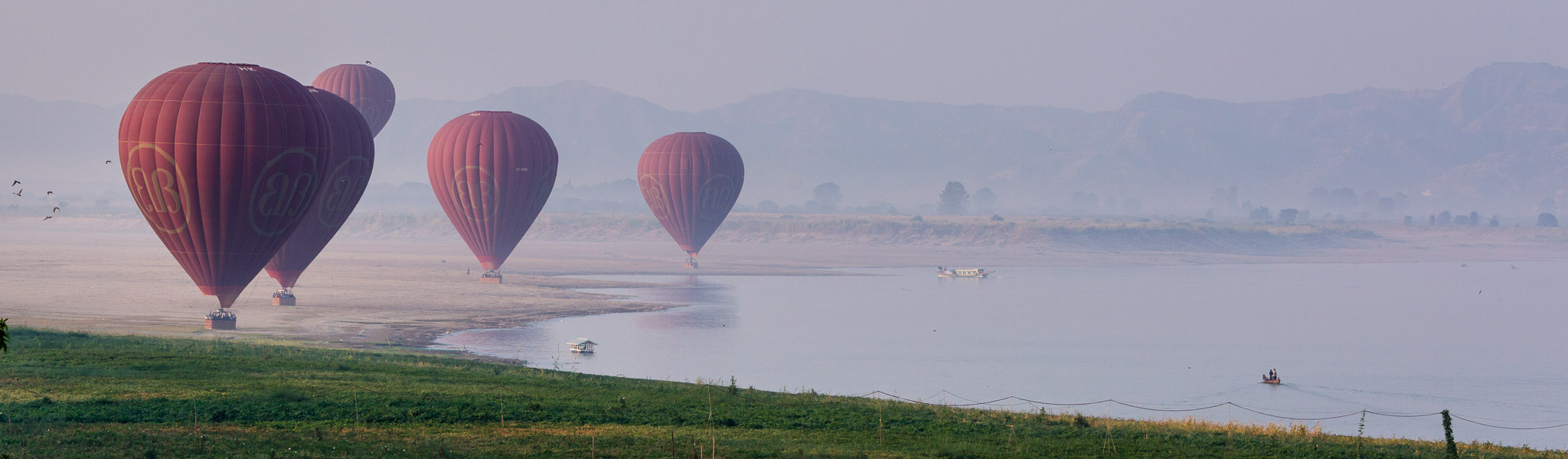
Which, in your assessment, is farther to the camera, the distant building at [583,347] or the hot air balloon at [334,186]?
the hot air balloon at [334,186]

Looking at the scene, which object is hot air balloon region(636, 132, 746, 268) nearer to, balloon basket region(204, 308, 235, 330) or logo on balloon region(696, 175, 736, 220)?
logo on balloon region(696, 175, 736, 220)

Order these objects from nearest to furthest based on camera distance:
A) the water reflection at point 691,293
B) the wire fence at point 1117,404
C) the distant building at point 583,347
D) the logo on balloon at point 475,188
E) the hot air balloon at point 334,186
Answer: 1. the wire fence at point 1117,404
2. the distant building at point 583,347
3. the hot air balloon at point 334,186
4. the water reflection at point 691,293
5. the logo on balloon at point 475,188

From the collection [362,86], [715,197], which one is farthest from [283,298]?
[715,197]

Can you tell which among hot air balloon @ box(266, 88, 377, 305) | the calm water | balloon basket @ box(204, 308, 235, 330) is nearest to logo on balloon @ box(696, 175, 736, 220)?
the calm water

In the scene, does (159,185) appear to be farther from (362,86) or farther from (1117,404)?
(362,86)

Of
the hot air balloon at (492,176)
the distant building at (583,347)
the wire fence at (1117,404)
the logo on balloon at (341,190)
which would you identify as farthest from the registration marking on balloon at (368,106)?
the wire fence at (1117,404)

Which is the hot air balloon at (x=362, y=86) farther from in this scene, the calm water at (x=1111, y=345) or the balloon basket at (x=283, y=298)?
the balloon basket at (x=283, y=298)
